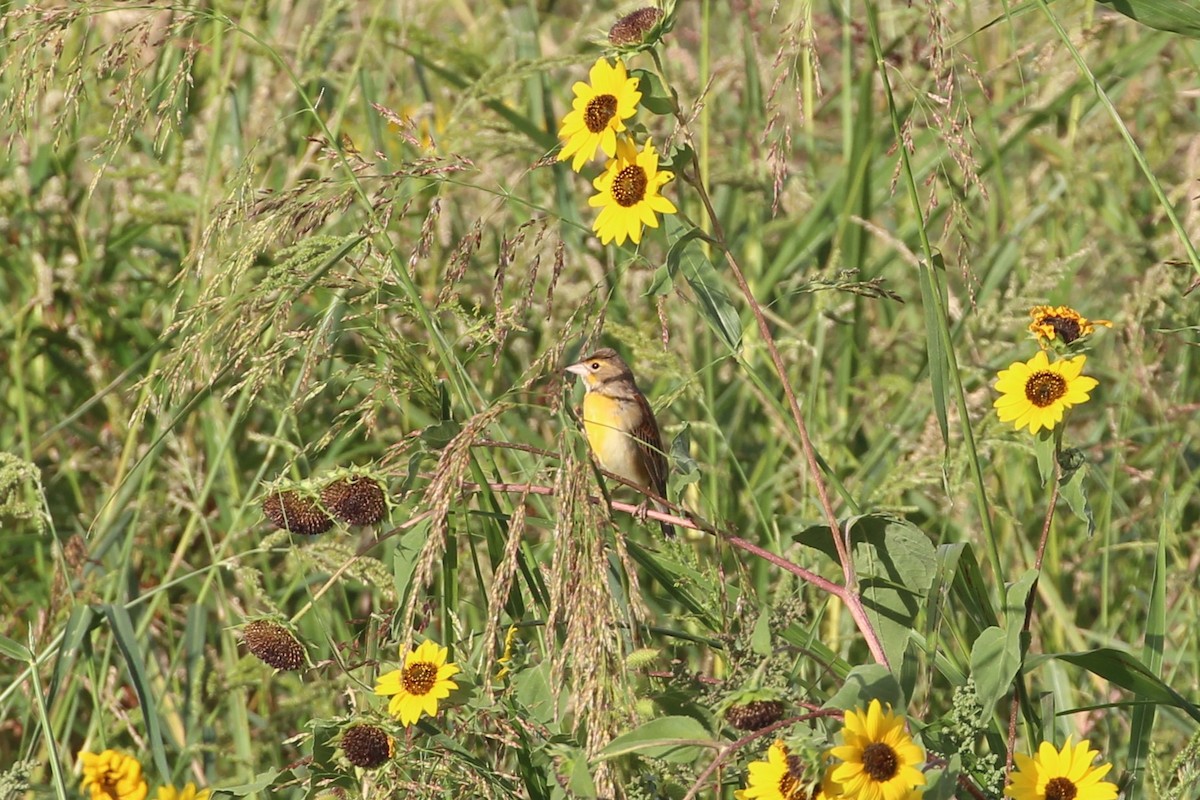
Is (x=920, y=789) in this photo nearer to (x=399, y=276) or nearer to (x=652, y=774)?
(x=652, y=774)

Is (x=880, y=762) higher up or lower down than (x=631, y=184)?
lower down

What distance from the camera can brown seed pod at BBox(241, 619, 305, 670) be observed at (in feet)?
6.70

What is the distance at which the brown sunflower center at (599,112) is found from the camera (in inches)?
79.7

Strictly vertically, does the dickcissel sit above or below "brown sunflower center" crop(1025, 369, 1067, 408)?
below

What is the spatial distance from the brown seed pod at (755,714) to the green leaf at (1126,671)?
0.41m

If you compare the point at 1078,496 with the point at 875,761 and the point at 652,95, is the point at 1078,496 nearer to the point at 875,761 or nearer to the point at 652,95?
the point at 875,761

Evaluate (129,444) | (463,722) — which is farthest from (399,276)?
(129,444)

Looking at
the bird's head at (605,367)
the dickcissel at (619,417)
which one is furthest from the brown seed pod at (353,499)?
the bird's head at (605,367)

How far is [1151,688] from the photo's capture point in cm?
197

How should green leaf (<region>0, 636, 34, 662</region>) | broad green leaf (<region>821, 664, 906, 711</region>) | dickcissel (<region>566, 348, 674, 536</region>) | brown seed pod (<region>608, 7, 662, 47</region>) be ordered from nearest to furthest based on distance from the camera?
broad green leaf (<region>821, 664, 906, 711</region>) → brown seed pod (<region>608, 7, 662, 47</region>) → green leaf (<region>0, 636, 34, 662</region>) → dickcissel (<region>566, 348, 674, 536</region>)

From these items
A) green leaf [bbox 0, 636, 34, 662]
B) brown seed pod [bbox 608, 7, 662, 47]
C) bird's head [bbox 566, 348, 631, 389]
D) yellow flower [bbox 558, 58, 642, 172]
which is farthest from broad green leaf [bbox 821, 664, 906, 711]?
bird's head [bbox 566, 348, 631, 389]

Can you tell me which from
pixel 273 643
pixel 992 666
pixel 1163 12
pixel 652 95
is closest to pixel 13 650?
pixel 273 643

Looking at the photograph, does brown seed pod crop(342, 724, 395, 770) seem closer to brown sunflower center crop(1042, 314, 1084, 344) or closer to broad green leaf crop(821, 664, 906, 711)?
broad green leaf crop(821, 664, 906, 711)

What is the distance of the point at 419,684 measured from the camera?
194cm
